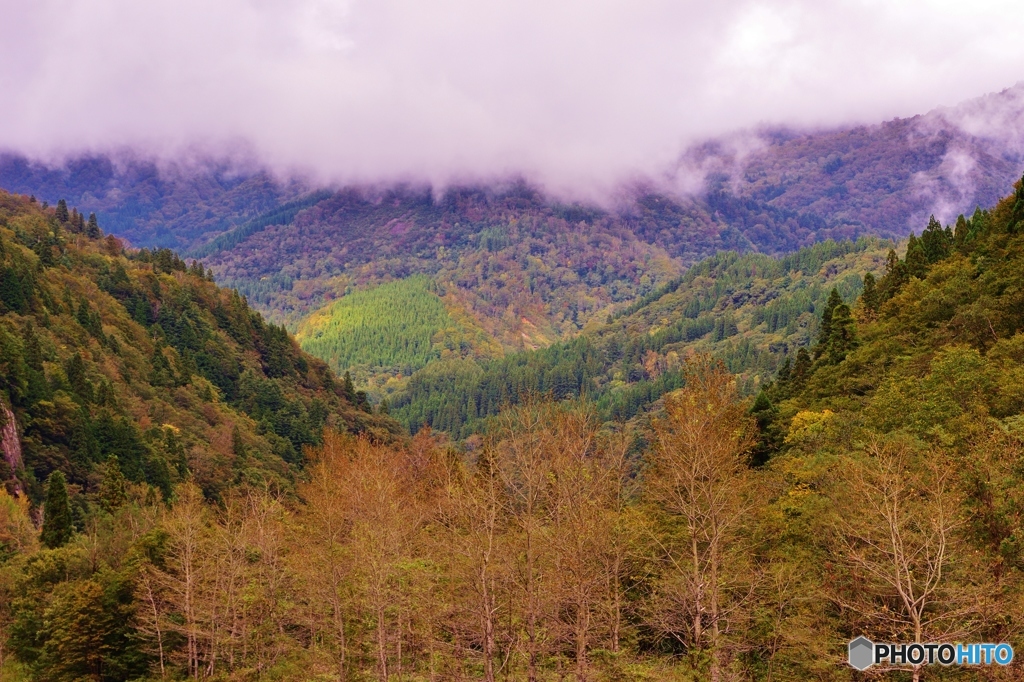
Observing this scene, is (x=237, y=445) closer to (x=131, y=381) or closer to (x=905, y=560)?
(x=131, y=381)

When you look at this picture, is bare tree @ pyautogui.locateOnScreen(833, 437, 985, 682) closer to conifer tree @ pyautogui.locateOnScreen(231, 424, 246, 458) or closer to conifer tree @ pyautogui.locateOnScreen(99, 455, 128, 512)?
conifer tree @ pyautogui.locateOnScreen(99, 455, 128, 512)

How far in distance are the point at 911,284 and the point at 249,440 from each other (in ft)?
360

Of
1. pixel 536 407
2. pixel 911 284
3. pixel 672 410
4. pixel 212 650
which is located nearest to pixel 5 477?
pixel 212 650

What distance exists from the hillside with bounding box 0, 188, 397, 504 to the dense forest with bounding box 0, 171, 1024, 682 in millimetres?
19225

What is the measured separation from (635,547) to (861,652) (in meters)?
17.2

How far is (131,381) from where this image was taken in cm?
13662

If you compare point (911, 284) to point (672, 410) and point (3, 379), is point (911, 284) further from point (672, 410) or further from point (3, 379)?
point (3, 379)

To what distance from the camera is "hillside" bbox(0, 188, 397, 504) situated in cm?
10456

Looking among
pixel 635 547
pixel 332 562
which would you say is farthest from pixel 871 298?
pixel 332 562

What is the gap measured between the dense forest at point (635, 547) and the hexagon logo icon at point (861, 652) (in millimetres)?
688

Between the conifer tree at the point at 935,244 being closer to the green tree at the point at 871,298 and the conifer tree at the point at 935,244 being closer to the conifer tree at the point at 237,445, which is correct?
the green tree at the point at 871,298

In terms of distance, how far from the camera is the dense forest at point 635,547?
34781 millimetres

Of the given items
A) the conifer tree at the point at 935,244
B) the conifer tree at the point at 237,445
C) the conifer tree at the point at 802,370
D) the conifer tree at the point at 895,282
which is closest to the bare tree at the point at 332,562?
the conifer tree at the point at 802,370

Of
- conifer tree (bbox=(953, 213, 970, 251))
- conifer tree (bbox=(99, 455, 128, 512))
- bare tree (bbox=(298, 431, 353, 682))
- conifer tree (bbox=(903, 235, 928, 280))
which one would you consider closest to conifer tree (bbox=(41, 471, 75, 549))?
conifer tree (bbox=(99, 455, 128, 512))
